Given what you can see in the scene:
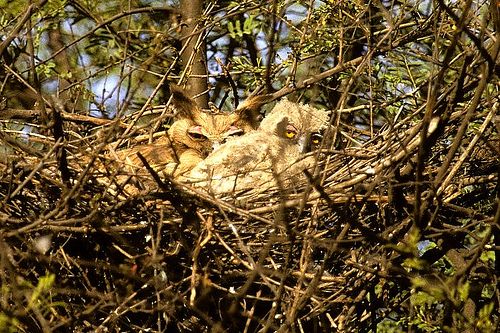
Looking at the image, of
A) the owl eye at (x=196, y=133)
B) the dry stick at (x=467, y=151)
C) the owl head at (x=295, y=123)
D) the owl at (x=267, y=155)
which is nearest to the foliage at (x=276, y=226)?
the dry stick at (x=467, y=151)

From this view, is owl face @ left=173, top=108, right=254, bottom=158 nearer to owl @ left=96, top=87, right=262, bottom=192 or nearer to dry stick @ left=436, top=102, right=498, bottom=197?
owl @ left=96, top=87, right=262, bottom=192

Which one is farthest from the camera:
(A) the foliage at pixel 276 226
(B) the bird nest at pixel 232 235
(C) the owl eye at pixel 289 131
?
(C) the owl eye at pixel 289 131

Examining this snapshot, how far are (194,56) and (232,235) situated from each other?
68.4 inches

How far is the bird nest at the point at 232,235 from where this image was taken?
3.98 m

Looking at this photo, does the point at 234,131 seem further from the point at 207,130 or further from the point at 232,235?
the point at 232,235

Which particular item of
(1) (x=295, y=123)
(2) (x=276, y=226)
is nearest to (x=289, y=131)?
(1) (x=295, y=123)

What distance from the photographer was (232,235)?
169 inches

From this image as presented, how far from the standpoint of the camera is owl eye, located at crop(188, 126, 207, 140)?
232 inches

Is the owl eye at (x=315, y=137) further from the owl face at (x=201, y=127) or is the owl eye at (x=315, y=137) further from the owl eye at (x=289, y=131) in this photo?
the owl face at (x=201, y=127)

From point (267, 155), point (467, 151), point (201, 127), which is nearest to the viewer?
point (467, 151)

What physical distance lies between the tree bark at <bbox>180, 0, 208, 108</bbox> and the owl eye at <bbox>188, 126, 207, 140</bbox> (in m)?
0.31

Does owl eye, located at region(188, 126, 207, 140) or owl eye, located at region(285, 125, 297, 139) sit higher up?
owl eye, located at region(188, 126, 207, 140)

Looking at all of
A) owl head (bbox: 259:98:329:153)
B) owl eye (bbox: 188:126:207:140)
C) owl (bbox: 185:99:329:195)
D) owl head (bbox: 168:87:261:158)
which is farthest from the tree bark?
owl (bbox: 185:99:329:195)

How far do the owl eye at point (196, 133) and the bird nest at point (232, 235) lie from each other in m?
1.44
